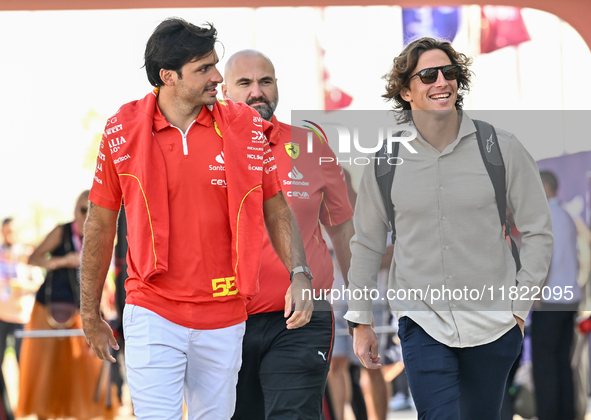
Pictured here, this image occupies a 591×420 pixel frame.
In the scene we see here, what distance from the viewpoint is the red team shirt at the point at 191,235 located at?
88.4 inches

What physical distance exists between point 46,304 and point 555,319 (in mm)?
3044

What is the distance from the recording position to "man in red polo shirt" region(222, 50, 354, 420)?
282cm

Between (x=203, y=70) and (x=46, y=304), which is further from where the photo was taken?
A: (x=46, y=304)

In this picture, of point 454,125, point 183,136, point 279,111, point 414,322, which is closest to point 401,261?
point 414,322

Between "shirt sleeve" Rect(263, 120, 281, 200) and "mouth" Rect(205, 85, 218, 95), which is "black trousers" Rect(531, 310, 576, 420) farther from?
"mouth" Rect(205, 85, 218, 95)

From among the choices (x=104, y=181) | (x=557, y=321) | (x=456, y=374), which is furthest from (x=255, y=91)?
(x=557, y=321)

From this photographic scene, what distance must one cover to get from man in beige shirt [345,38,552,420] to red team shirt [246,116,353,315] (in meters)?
0.48

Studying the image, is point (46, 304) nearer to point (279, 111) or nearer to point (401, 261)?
point (279, 111)

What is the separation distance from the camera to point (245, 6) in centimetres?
426

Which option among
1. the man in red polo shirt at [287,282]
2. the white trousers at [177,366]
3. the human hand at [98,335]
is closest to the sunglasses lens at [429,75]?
the man in red polo shirt at [287,282]

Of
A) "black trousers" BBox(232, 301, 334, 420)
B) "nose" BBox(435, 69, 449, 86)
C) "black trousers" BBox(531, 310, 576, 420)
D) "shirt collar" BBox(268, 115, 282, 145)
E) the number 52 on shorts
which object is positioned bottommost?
"black trousers" BBox(531, 310, 576, 420)

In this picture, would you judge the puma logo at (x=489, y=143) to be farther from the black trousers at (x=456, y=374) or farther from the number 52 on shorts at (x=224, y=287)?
the number 52 on shorts at (x=224, y=287)

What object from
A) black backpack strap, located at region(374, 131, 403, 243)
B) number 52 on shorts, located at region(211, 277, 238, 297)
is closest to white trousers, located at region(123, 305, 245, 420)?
number 52 on shorts, located at region(211, 277, 238, 297)

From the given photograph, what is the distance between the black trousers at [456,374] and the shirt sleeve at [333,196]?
819 mm
